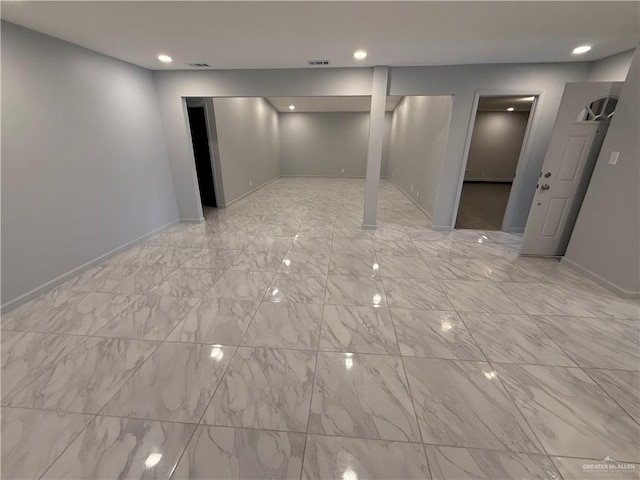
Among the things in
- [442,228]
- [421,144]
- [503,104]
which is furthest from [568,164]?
[503,104]

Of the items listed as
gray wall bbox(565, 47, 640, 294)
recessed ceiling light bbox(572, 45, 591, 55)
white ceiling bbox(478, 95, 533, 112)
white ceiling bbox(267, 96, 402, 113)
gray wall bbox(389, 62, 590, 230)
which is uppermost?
white ceiling bbox(267, 96, 402, 113)

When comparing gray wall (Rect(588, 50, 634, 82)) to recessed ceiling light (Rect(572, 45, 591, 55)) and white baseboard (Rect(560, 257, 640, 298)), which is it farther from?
white baseboard (Rect(560, 257, 640, 298))

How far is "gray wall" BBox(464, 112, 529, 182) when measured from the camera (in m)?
8.80

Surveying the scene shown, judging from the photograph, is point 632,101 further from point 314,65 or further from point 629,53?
point 314,65

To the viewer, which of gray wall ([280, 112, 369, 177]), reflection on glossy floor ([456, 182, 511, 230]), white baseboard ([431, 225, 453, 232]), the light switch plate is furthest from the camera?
gray wall ([280, 112, 369, 177])

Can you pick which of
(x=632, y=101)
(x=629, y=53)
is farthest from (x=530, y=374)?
(x=629, y=53)

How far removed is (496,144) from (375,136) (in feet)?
24.7

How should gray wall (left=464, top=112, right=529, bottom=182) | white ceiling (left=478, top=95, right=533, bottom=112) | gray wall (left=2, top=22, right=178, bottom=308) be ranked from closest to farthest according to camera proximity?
1. gray wall (left=2, top=22, right=178, bottom=308)
2. white ceiling (left=478, top=95, right=533, bottom=112)
3. gray wall (left=464, top=112, right=529, bottom=182)

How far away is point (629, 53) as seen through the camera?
9.66 feet

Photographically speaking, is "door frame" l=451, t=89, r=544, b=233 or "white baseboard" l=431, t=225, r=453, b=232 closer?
"door frame" l=451, t=89, r=544, b=233

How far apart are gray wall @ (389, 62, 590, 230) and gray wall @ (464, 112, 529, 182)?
5.73m

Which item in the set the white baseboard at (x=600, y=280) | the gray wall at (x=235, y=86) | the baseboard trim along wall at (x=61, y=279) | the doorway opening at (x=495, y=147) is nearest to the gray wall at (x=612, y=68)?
the white baseboard at (x=600, y=280)

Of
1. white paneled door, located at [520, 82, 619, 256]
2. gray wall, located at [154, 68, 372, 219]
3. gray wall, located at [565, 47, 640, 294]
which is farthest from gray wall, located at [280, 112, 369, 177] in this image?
gray wall, located at [565, 47, 640, 294]

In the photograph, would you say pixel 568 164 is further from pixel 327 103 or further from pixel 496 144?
pixel 496 144
